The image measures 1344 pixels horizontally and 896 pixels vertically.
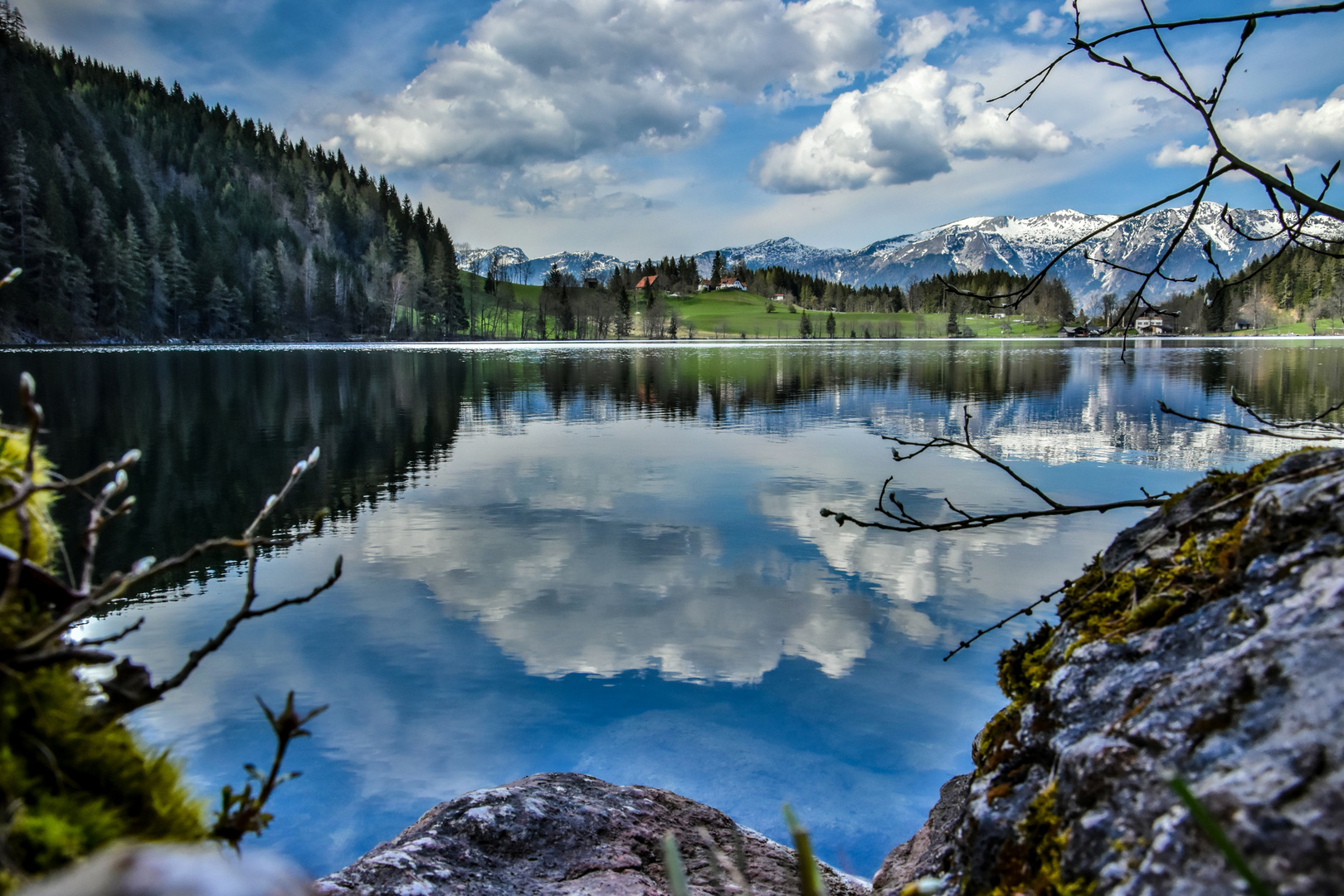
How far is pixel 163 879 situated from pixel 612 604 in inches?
357

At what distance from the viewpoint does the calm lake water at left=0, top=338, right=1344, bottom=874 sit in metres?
6.33

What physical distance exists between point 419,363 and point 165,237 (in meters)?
77.6

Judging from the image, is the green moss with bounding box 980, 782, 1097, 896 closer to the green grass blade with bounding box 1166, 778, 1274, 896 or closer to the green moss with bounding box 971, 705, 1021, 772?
the green moss with bounding box 971, 705, 1021, 772

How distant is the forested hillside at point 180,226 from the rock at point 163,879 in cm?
10715

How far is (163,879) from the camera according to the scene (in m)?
0.64

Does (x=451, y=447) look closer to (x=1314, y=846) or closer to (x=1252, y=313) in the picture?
(x=1314, y=846)

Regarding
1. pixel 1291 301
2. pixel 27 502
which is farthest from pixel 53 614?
pixel 1291 301

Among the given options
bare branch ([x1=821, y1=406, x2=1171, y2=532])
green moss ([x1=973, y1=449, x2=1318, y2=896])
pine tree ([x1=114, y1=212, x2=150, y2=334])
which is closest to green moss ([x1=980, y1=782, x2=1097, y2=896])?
green moss ([x1=973, y1=449, x2=1318, y2=896])

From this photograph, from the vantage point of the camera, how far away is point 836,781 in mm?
6055

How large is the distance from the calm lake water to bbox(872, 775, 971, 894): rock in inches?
14.5

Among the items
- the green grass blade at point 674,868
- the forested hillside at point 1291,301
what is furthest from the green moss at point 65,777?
the forested hillside at point 1291,301

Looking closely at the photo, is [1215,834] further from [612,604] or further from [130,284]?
[130,284]

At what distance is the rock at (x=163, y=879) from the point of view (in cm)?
63

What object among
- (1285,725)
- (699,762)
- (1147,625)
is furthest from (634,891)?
(699,762)
